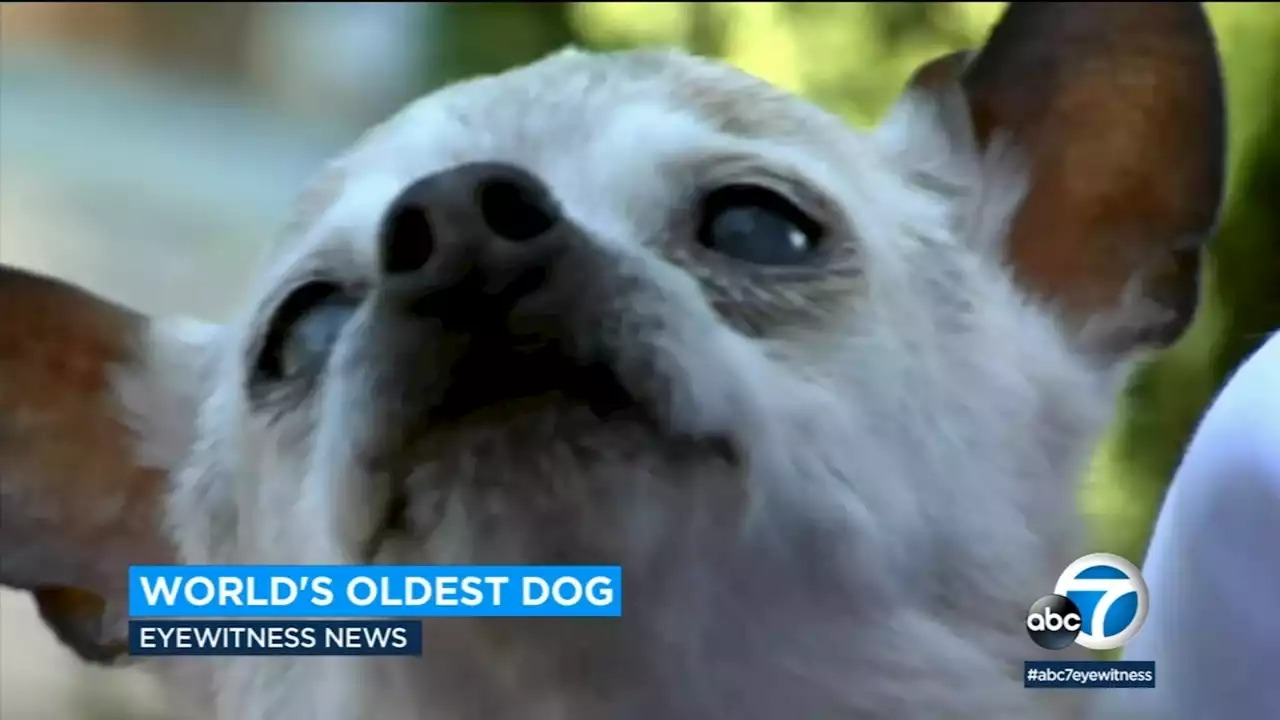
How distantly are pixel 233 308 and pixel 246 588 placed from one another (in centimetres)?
15

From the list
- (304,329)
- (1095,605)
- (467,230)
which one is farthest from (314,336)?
(1095,605)

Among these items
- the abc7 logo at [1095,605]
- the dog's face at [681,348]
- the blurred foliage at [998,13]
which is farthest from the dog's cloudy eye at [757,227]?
the abc7 logo at [1095,605]

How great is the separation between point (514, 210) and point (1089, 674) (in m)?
0.39

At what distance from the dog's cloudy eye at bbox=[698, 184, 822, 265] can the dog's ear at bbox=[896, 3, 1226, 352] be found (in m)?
0.16

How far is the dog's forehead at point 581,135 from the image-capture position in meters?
0.58

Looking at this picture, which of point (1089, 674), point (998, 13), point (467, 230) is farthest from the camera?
point (998, 13)

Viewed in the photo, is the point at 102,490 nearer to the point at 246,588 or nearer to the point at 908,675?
the point at 246,588

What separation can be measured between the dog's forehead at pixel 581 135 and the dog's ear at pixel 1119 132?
0.40 feet

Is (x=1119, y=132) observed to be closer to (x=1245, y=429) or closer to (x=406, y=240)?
(x=1245, y=429)

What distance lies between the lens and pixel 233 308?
0.66m

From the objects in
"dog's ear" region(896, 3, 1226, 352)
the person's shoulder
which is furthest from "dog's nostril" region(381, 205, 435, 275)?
the person's shoulder

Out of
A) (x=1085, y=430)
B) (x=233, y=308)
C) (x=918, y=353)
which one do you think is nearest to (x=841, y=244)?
(x=918, y=353)

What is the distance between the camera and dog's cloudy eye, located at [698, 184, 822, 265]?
58cm

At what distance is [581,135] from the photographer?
59 cm
